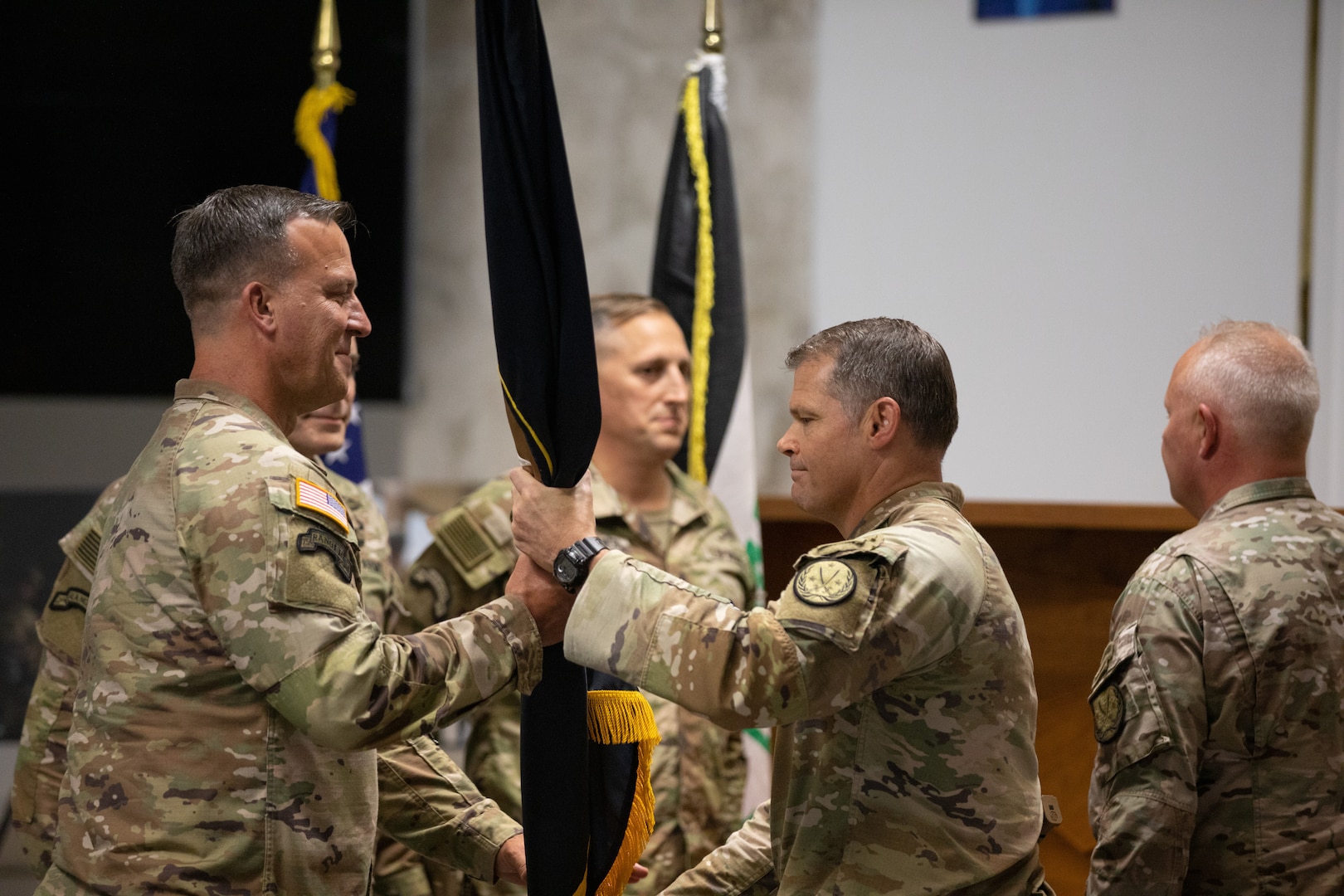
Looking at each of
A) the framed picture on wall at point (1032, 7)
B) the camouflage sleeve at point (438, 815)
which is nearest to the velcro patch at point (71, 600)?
the camouflage sleeve at point (438, 815)

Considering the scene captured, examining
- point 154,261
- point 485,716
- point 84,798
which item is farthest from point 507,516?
point 154,261

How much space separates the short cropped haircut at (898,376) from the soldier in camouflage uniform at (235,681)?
0.60 m

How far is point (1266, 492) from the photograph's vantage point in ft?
6.63

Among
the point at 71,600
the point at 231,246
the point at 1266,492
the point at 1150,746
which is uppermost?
the point at 231,246

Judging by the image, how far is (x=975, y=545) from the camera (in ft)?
5.49

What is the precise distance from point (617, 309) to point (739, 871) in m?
1.49

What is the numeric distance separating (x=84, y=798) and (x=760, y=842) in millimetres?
944

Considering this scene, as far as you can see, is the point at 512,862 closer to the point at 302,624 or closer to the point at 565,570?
the point at 565,570

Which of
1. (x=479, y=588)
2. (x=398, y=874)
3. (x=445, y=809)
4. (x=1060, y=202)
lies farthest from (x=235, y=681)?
(x=1060, y=202)

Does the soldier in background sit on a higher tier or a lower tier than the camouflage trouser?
higher

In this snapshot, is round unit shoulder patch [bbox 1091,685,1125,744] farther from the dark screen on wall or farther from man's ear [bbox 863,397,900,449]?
the dark screen on wall

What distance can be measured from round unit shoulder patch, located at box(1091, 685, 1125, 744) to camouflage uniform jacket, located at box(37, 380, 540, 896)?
1011 millimetres

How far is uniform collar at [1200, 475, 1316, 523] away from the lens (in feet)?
6.63

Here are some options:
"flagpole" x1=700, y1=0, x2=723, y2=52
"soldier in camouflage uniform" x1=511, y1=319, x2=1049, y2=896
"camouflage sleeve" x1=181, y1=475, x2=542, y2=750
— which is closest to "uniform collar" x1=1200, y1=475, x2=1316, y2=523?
"soldier in camouflage uniform" x1=511, y1=319, x2=1049, y2=896
